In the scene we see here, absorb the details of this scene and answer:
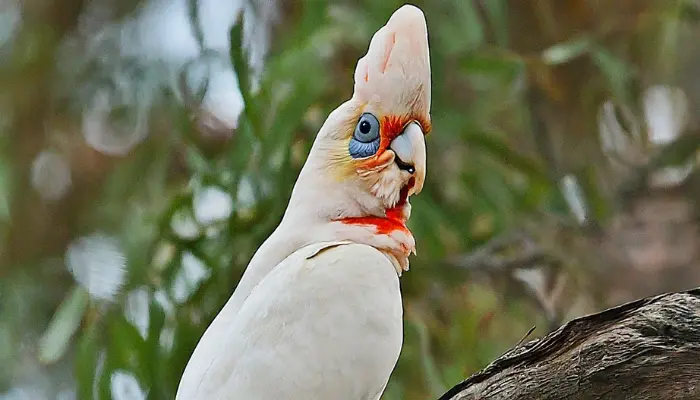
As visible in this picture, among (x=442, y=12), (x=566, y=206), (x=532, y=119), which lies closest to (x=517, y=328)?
(x=566, y=206)

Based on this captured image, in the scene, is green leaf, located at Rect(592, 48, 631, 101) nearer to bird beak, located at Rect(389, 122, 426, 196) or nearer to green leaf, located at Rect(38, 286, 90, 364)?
bird beak, located at Rect(389, 122, 426, 196)

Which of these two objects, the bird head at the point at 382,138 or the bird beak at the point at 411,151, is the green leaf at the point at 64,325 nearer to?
the bird head at the point at 382,138

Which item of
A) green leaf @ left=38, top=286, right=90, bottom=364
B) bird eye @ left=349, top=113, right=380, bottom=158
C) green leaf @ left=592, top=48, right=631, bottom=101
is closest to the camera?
bird eye @ left=349, top=113, right=380, bottom=158

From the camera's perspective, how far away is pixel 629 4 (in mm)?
2250

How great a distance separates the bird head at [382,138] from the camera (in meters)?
1.00

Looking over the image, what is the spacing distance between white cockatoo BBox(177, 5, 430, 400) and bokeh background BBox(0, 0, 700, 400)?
531 mm

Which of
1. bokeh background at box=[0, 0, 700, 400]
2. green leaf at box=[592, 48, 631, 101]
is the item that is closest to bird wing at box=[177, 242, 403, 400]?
bokeh background at box=[0, 0, 700, 400]

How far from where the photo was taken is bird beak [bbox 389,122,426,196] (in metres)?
1.00

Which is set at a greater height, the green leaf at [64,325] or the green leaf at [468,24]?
the green leaf at [468,24]

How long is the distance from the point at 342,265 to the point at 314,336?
84mm

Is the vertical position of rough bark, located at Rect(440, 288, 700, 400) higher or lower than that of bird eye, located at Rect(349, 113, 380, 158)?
lower

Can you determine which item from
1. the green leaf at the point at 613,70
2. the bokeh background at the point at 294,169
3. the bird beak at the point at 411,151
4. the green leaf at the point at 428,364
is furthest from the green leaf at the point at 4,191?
the green leaf at the point at 613,70

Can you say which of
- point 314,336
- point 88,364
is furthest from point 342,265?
point 88,364

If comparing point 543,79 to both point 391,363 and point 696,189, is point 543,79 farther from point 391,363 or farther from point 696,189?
point 391,363
